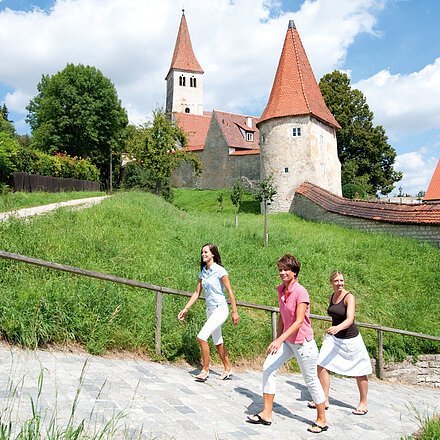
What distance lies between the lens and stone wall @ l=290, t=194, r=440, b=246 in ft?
59.8

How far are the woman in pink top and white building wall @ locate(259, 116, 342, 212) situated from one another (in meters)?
23.6

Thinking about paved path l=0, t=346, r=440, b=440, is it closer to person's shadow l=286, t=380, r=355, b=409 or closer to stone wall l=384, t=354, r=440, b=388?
person's shadow l=286, t=380, r=355, b=409

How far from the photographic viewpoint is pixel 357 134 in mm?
42031

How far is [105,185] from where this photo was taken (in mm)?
46125

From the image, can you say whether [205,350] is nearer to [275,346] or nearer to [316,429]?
[275,346]

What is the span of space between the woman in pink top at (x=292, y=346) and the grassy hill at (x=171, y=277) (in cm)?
234

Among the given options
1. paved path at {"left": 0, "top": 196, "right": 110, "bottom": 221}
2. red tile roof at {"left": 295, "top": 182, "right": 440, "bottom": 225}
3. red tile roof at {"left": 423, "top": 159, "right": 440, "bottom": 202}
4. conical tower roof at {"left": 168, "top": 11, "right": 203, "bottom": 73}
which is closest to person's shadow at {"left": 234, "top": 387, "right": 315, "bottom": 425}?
paved path at {"left": 0, "top": 196, "right": 110, "bottom": 221}

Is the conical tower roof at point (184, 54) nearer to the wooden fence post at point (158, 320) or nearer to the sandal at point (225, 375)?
the wooden fence post at point (158, 320)

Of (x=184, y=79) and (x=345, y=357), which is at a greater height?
(x=184, y=79)

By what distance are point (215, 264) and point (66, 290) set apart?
2.37 m

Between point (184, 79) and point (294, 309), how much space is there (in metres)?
68.7

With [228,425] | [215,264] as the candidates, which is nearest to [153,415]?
[228,425]

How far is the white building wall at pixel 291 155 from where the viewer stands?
28062mm

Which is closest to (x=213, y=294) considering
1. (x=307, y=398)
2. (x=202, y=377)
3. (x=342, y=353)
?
(x=202, y=377)
